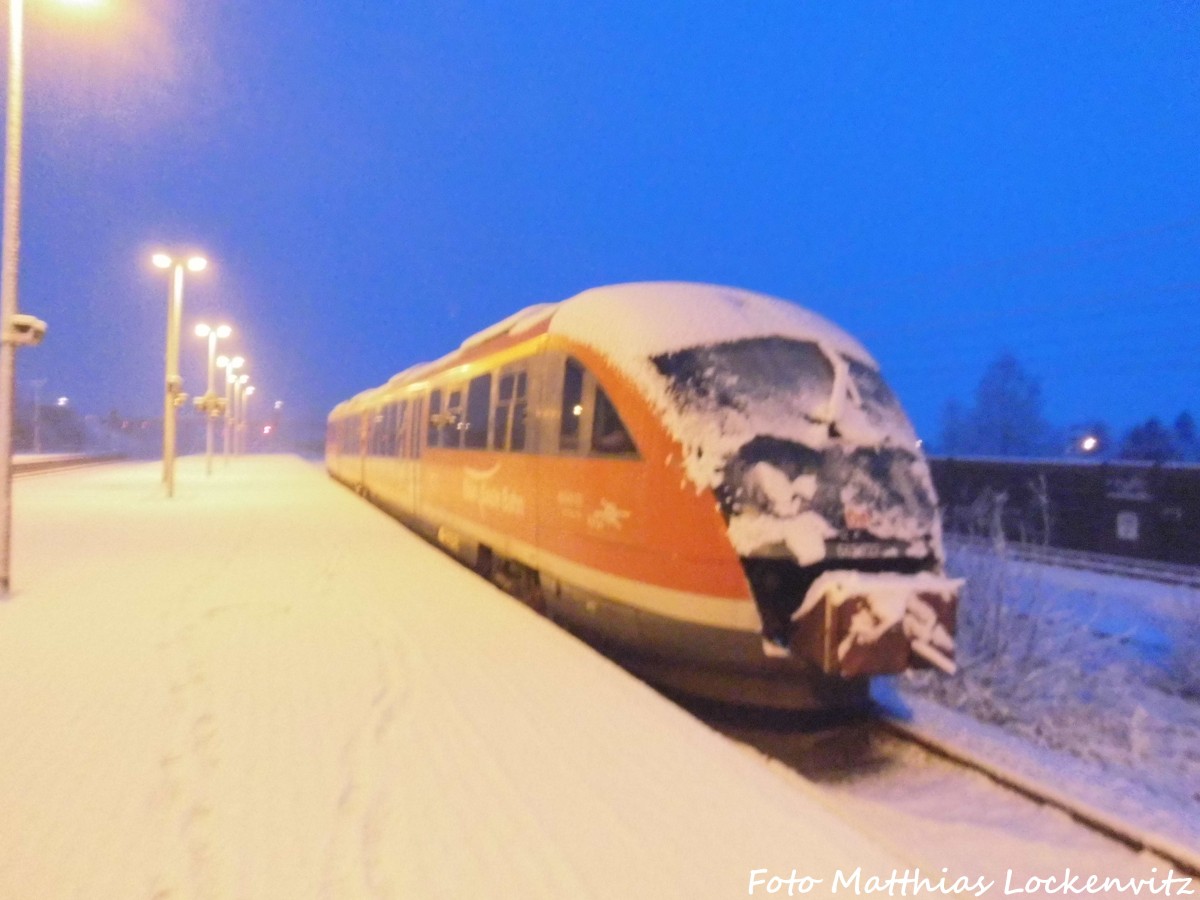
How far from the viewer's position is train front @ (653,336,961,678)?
582 cm

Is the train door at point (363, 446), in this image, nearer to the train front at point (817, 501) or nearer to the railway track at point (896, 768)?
the railway track at point (896, 768)

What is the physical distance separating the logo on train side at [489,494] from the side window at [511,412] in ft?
1.14

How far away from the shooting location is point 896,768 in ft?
20.6

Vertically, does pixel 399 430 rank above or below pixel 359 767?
above

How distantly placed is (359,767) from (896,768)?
3.79 meters

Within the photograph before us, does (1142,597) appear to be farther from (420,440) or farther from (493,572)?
(420,440)

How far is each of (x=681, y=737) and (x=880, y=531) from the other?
93.5 inches

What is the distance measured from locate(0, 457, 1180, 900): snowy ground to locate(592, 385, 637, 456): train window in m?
1.46

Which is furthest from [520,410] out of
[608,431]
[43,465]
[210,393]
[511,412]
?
[43,465]

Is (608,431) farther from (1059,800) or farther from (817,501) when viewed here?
(1059,800)

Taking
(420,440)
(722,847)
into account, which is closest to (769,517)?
(722,847)

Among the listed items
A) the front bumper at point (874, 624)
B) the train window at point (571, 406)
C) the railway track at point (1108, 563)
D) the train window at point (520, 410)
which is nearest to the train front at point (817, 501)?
the front bumper at point (874, 624)

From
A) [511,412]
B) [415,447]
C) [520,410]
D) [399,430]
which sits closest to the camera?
[520,410]

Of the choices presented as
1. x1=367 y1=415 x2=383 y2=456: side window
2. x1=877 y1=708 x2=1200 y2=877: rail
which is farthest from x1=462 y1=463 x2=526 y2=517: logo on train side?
x1=367 y1=415 x2=383 y2=456: side window
